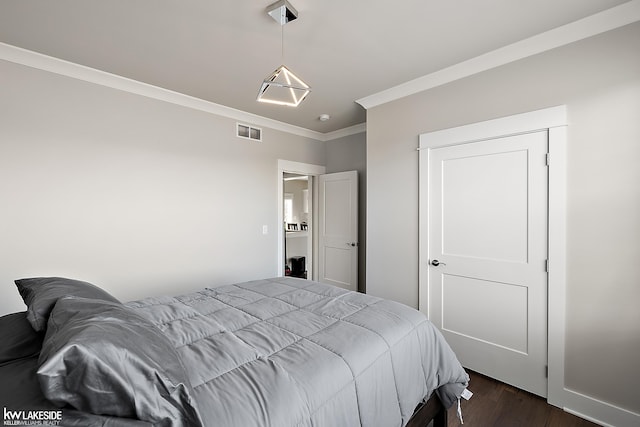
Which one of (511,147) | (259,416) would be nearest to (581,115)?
(511,147)

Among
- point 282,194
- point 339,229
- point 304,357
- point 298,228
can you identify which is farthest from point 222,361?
point 298,228

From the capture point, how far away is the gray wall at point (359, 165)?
4.13 m

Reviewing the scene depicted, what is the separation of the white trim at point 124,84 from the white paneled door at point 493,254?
77.0 inches

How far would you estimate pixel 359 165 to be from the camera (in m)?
4.20

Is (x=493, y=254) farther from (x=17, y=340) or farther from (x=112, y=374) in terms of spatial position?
(x=17, y=340)

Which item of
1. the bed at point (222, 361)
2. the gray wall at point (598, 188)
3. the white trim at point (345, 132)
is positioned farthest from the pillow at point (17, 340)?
the white trim at point (345, 132)

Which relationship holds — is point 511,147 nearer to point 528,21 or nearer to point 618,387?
point 528,21

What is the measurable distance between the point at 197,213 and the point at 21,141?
4.97ft

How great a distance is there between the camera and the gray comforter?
0.98m

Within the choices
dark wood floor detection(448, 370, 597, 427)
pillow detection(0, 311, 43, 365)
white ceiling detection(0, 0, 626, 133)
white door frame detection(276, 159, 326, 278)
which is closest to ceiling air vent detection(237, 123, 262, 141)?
white door frame detection(276, 159, 326, 278)

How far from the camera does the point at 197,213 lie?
3.27 metres

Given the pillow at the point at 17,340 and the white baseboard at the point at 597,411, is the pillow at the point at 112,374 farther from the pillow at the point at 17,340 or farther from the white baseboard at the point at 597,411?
the white baseboard at the point at 597,411

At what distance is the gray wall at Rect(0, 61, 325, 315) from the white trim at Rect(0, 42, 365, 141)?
0.06 m

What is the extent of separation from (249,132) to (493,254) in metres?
3.11
